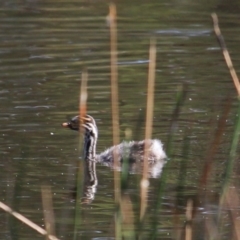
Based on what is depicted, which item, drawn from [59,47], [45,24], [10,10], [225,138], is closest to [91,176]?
[225,138]

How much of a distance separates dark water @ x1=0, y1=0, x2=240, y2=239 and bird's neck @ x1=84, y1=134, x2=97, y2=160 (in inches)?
7.8

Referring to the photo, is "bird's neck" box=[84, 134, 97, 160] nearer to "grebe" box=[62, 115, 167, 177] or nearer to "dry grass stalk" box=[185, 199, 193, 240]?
"grebe" box=[62, 115, 167, 177]

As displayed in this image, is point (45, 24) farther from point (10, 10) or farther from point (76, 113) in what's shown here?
point (76, 113)

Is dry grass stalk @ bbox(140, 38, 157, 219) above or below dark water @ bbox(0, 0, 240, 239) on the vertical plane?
below

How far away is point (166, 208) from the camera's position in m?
7.20

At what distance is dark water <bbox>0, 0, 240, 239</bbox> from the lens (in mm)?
7262

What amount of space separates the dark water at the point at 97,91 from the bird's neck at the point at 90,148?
7.8 inches

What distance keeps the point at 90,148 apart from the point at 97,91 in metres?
2.08

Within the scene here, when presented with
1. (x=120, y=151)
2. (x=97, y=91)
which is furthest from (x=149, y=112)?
(x=97, y=91)

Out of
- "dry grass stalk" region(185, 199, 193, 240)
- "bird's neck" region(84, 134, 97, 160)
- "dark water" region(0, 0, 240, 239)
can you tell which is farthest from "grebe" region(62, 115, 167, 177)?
"dry grass stalk" region(185, 199, 193, 240)

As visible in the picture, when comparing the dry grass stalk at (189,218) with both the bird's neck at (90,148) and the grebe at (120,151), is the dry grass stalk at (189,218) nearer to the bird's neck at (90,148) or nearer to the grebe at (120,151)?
the grebe at (120,151)

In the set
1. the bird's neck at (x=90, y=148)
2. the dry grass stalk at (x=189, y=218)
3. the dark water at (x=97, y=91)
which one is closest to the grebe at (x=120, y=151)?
the bird's neck at (x=90, y=148)

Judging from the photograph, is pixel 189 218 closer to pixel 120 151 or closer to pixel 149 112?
pixel 149 112

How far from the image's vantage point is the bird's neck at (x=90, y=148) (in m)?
9.30
